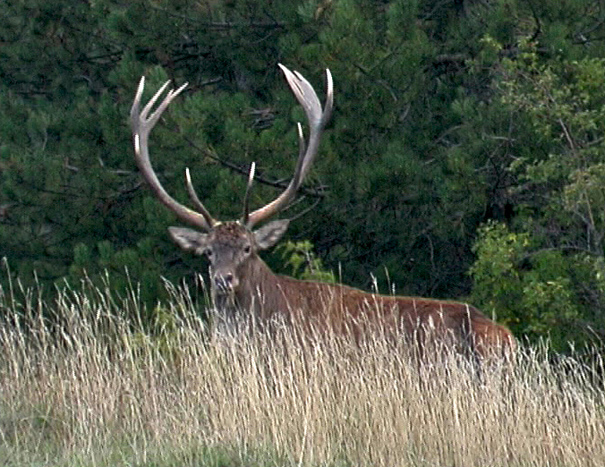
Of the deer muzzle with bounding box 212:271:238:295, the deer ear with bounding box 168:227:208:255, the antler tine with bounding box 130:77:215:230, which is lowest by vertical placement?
the deer muzzle with bounding box 212:271:238:295

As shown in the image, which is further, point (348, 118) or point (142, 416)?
point (348, 118)

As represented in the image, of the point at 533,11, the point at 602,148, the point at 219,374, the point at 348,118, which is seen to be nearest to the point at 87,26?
the point at 348,118

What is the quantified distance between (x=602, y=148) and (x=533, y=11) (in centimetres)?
157

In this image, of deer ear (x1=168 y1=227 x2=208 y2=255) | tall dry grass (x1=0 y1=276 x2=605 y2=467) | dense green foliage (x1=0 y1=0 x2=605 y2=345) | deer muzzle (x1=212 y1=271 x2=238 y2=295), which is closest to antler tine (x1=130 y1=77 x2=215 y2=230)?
deer ear (x1=168 y1=227 x2=208 y2=255)

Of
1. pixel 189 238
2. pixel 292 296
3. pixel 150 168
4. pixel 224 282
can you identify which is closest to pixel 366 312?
pixel 292 296

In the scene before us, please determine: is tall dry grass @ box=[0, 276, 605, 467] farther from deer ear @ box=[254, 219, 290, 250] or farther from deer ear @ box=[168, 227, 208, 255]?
deer ear @ box=[254, 219, 290, 250]

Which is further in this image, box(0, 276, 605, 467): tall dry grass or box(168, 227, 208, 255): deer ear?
box(168, 227, 208, 255): deer ear

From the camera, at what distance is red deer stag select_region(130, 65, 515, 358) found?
10664 mm

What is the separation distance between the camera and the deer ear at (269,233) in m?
11.8

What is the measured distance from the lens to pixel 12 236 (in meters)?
16.3

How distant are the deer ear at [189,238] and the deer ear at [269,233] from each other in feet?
1.27

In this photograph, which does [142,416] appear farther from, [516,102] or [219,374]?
[516,102]

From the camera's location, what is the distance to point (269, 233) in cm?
1184

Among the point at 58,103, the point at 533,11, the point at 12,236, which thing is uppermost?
the point at 533,11
